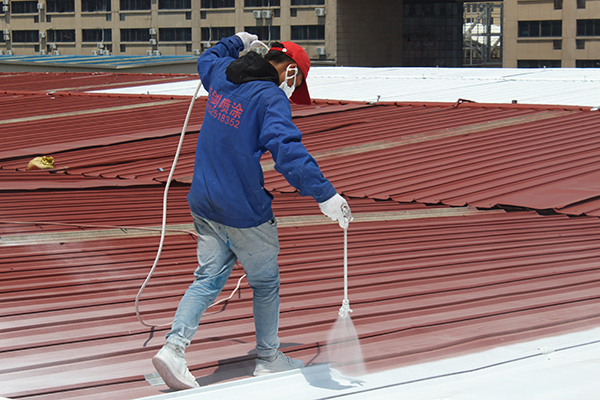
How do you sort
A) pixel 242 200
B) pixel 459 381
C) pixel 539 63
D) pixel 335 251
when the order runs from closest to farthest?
pixel 242 200 → pixel 459 381 → pixel 335 251 → pixel 539 63

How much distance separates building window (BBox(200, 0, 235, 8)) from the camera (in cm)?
6092

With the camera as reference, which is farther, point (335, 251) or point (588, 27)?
point (588, 27)

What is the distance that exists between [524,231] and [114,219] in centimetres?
420

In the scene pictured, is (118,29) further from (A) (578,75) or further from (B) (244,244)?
(B) (244,244)

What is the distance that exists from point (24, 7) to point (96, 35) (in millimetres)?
9282

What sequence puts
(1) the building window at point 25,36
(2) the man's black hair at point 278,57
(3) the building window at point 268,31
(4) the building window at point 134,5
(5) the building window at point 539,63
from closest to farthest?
(2) the man's black hair at point 278,57, (5) the building window at point 539,63, (3) the building window at point 268,31, (4) the building window at point 134,5, (1) the building window at point 25,36

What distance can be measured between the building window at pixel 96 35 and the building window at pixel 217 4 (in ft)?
35.5

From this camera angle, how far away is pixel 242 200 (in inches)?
138

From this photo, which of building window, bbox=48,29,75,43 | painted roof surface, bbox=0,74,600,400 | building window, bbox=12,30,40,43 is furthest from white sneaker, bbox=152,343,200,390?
building window, bbox=12,30,40,43

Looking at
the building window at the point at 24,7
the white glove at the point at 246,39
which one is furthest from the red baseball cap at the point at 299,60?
the building window at the point at 24,7

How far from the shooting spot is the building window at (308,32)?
57812mm

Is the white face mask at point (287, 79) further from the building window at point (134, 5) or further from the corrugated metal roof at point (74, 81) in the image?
the building window at point (134, 5)

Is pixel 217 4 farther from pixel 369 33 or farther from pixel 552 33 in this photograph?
pixel 552 33

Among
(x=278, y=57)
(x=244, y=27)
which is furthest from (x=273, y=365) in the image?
(x=244, y=27)
